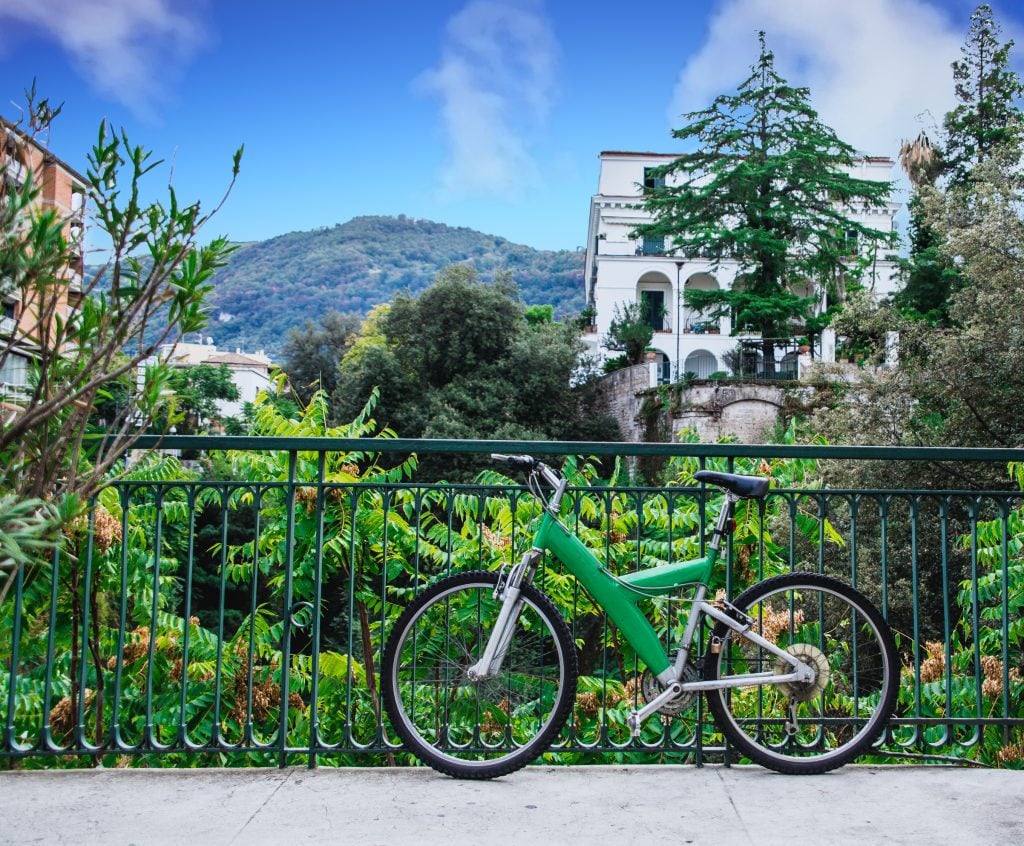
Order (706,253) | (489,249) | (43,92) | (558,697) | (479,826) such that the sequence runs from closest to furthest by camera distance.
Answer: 1. (43,92)
2. (479,826)
3. (558,697)
4. (706,253)
5. (489,249)

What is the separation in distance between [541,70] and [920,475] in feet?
365

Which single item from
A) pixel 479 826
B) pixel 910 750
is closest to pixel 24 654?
pixel 479 826

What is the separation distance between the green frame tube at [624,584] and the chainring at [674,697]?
2.3 inches

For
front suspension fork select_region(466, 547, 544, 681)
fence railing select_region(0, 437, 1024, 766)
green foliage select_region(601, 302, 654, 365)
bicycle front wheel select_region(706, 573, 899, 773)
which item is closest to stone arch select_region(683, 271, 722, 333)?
green foliage select_region(601, 302, 654, 365)

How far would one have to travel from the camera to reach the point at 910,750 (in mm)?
4711

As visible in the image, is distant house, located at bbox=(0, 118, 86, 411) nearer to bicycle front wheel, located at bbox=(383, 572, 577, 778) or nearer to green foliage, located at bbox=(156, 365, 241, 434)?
bicycle front wheel, located at bbox=(383, 572, 577, 778)

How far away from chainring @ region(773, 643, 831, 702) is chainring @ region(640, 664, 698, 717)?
0.41 metres

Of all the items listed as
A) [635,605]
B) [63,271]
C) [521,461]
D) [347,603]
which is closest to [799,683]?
[635,605]

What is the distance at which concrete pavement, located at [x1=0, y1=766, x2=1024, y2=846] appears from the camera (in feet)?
11.1

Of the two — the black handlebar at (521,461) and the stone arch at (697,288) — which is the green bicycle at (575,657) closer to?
the black handlebar at (521,461)

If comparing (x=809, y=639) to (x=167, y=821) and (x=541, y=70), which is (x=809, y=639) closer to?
(x=167, y=821)

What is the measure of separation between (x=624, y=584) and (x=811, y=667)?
0.92 meters

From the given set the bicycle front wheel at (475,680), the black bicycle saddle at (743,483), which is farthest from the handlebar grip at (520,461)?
the black bicycle saddle at (743,483)


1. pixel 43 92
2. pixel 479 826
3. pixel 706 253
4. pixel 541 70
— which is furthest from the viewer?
pixel 541 70
